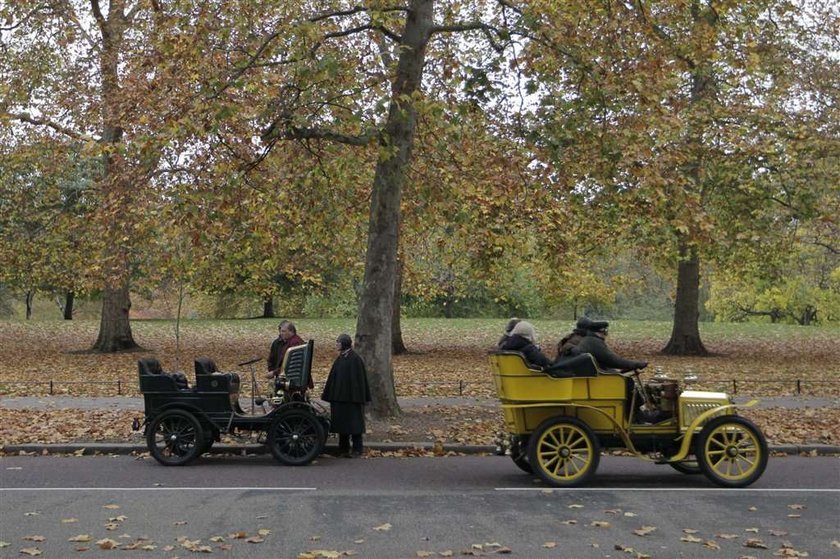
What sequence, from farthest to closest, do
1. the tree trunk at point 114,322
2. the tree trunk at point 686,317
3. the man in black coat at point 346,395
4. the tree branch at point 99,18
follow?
the tree trunk at point 114,322 < the tree trunk at point 686,317 < the tree branch at point 99,18 < the man in black coat at point 346,395

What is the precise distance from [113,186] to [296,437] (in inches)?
447

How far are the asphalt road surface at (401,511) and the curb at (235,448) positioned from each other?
86cm

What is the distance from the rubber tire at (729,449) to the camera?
396 inches

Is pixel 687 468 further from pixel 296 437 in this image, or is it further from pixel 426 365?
pixel 426 365

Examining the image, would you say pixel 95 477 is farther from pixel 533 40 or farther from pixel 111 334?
pixel 111 334

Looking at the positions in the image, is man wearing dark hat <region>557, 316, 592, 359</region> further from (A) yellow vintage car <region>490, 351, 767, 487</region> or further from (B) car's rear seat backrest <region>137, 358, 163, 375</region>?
(B) car's rear seat backrest <region>137, 358, 163, 375</region>

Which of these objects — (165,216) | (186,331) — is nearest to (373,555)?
(165,216)

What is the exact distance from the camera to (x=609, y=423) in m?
10.2

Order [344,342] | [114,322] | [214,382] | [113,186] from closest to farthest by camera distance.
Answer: [214,382] < [344,342] < [113,186] < [114,322]

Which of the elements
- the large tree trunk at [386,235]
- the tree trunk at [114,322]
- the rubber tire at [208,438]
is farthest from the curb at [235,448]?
the tree trunk at [114,322]

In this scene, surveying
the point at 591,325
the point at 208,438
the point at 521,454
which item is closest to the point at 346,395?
the point at 208,438

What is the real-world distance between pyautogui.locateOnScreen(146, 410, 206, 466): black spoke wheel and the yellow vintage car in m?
3.97

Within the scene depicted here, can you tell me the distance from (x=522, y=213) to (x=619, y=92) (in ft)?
13.6

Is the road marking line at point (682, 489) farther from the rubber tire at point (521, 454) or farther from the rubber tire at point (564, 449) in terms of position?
the rubber tire at point (521, 454)
